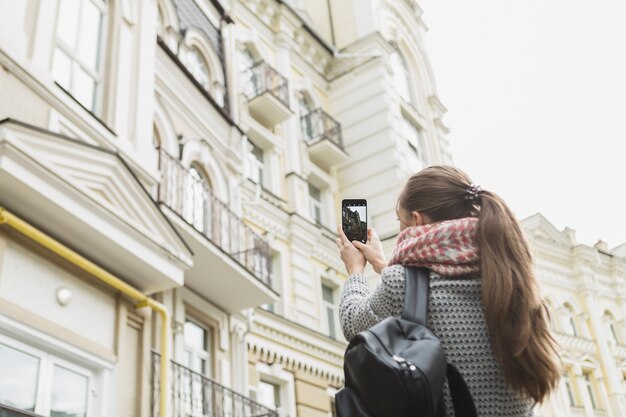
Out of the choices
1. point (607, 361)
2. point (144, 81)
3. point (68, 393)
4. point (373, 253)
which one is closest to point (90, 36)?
point (144, 81)

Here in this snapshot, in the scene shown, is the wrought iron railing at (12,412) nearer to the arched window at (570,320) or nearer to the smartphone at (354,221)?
the smartphone at (354,221)

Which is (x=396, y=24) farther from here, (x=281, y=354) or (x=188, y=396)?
(x=188, y=396)

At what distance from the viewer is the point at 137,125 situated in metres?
10.1

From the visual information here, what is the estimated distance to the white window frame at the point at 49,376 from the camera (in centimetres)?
741

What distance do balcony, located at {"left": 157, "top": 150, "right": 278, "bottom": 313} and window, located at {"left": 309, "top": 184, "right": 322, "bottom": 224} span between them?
698cm

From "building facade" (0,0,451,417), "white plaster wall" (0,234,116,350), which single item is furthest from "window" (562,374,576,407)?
"white plaster wall" (0,234,116,350)

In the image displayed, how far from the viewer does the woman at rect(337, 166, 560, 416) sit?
96.1 inches

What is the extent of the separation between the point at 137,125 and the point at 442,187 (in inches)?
306

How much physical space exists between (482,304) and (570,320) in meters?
29.0

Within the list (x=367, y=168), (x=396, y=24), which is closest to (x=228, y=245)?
(x=367, y=168)

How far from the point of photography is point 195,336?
12.2 m

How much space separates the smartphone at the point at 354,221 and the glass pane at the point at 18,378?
16.7 feet

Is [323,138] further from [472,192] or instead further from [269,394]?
[472,192]

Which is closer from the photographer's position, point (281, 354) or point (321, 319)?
point (281, 354)
